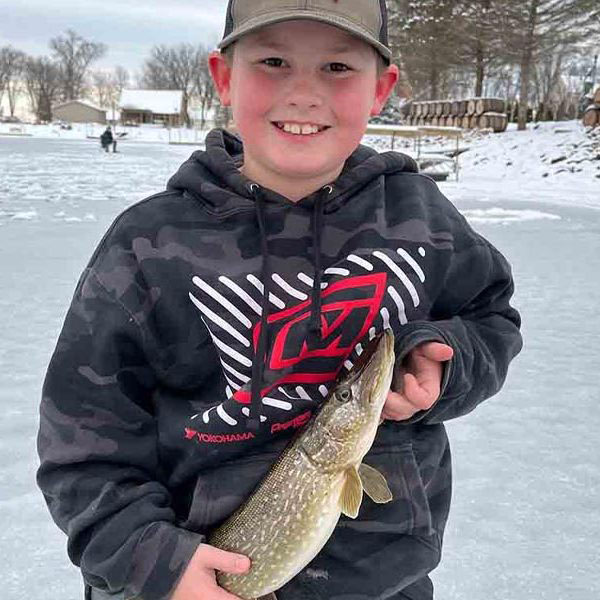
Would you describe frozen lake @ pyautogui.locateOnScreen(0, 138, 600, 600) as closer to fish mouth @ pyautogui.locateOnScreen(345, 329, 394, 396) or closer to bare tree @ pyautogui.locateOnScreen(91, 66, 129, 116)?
fish mouth @ pyautogui.locateOnScreen(345, 329, 394, 396)

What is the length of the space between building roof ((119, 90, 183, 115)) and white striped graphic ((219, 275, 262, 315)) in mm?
75720

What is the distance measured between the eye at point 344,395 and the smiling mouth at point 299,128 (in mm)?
530

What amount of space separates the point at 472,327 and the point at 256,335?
50cm

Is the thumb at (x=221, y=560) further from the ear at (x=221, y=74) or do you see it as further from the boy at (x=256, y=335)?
the ear at (x=221, y=74)

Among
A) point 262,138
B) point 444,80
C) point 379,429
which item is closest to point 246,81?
point 262,138

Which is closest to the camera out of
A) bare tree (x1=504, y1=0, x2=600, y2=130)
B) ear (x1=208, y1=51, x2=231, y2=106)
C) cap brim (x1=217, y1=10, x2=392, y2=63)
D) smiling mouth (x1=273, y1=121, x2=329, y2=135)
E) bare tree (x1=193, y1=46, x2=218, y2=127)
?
cap brim (x1=217, y1=10, x2=392, y2=63)

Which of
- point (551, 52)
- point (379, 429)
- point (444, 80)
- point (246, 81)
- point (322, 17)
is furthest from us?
point (444, 80)

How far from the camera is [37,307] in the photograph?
524cm

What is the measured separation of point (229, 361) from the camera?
1432 mm

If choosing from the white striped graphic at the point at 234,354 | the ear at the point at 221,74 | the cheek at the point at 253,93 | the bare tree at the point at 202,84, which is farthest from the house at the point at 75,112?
the white striped graphic at the point at 234,354

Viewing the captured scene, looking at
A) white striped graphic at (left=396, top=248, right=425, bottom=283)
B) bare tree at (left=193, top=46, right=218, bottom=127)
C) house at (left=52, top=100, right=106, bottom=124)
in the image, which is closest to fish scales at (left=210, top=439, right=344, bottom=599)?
white striped graphic at (left=396, top=248, right=425, bottom=283)

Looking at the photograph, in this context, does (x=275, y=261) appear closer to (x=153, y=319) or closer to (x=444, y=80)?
(x=153, y=319)

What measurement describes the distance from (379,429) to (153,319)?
54 centimetres

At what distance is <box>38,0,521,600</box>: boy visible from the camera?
1356 mm
